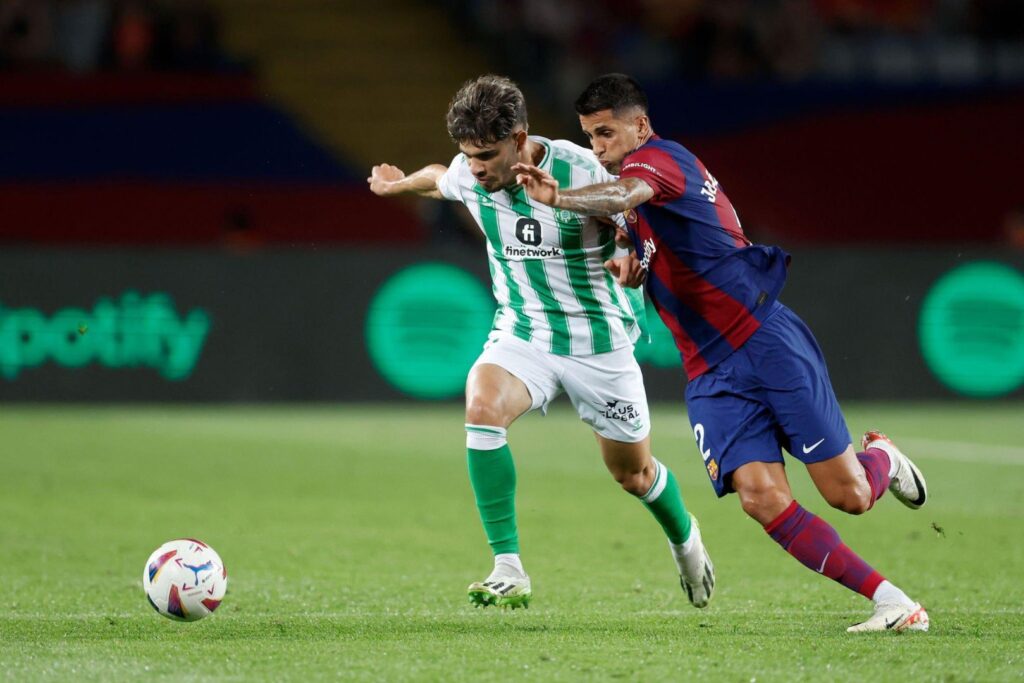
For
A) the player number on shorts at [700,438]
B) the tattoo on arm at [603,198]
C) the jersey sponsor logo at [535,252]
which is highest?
the tattoo on arm at [603,198]

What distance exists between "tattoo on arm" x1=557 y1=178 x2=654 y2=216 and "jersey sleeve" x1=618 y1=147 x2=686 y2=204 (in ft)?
0.29

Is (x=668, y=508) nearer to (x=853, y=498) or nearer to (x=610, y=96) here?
(x=853, y=498)

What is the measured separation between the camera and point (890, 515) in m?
9.32

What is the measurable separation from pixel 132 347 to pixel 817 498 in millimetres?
7429

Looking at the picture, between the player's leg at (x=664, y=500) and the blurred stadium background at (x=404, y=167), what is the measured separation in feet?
28.5

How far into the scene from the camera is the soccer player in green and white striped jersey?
20.1 feet

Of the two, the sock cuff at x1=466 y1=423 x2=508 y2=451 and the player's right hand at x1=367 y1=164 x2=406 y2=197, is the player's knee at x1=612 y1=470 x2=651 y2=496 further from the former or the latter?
the player's right hand at x1=367 y1=164 x2=406 y2=197

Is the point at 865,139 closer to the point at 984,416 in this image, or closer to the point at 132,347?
the point at 984,416

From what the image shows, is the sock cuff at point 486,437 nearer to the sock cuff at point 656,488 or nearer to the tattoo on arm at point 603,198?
the sock cuff at point 656,488

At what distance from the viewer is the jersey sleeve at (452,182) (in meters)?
6.50

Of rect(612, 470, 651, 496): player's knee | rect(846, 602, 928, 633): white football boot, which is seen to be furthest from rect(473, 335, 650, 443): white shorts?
rect(846, 602, 928, 633): white football boot

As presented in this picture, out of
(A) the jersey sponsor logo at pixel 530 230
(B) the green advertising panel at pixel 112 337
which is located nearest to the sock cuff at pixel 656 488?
(A) the jersey sponsor logo at pixel 530 230

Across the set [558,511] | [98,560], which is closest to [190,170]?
[558,511]

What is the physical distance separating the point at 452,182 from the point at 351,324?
28.5ft
